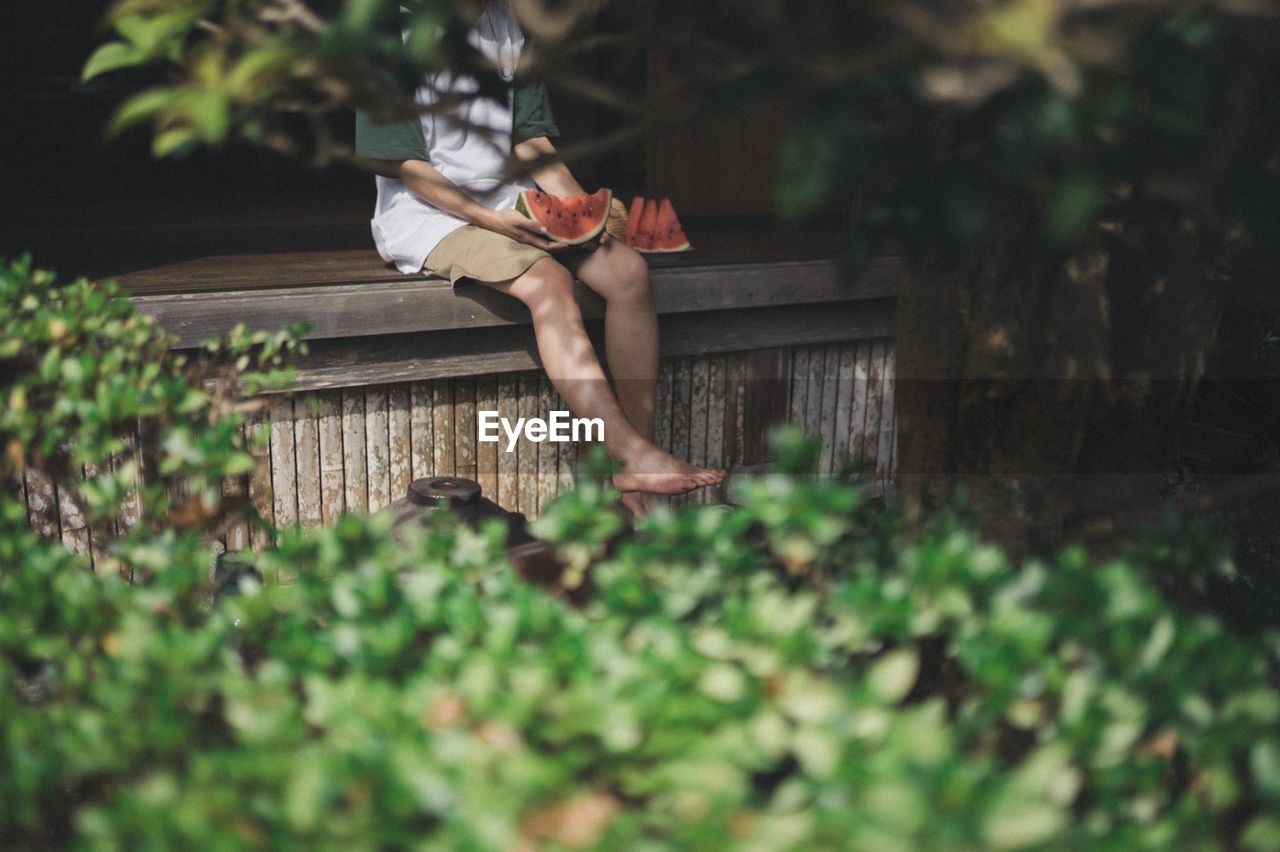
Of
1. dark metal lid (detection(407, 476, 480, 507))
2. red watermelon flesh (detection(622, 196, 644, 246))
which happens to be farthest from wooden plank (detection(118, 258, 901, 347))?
dark metal lid (detection(407, 476, 480, 507))

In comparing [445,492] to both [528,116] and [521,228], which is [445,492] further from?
[528,116]

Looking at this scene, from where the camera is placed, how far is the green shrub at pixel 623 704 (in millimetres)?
1033

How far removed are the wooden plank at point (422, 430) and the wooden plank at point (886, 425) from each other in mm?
1878

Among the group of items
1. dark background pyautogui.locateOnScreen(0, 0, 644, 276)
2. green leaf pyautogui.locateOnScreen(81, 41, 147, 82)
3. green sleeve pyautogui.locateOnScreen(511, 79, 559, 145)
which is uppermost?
dark background pyautogui.locateOnScreen(0, 0, 644, 276)

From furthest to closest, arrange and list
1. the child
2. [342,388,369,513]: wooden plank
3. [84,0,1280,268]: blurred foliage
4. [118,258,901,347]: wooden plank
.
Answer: [342,388,369,513]: wooden plank
the child
[118,258,901,347]: wooden plank
[84,0,1280,268]: blurred foliage

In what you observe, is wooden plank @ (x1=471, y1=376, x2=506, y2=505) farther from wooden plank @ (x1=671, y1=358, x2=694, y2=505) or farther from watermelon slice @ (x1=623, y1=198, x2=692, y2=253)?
watermelon slice @ (x1=623, y1=198, x2=692, y2=253)

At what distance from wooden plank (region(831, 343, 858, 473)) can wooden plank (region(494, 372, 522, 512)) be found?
1.35 meters

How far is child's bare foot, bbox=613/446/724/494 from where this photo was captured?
3.49 meters

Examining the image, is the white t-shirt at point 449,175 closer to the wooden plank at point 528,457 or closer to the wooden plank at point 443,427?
the wooden plank at point 443,427

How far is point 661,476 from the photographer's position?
350cm

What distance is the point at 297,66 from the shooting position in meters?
1.30

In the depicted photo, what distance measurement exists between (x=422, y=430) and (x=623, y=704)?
291 centimetres

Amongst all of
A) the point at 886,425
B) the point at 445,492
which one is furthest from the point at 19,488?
the point at 886,425

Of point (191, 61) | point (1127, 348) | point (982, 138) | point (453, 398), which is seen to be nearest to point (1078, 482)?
point (1127, 348)
